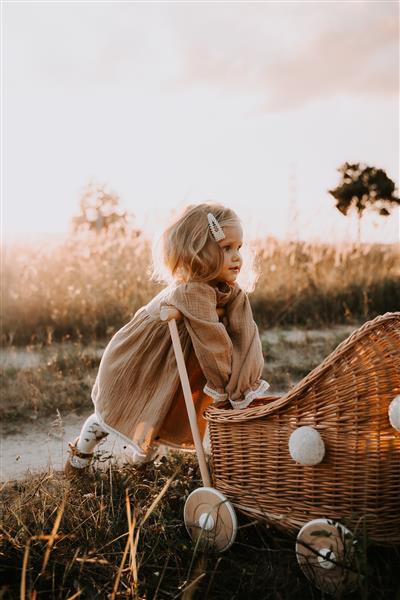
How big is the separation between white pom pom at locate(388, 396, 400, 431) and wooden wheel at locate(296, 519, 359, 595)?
1.07 feet

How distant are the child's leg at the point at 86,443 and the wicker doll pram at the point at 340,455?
31.6 inches

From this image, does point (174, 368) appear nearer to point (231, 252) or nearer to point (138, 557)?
point (231, 252)

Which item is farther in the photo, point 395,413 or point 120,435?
point 120,435

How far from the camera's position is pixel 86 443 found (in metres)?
2.83

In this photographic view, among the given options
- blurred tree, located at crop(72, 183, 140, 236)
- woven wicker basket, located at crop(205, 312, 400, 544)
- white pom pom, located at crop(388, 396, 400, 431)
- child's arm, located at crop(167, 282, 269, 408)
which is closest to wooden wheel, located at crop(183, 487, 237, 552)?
woven wicker basket, located at crop(205, 312, 400, 544)

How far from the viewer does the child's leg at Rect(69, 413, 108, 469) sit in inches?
111

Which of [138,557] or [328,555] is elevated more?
[328,555]

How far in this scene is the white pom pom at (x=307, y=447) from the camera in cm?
201

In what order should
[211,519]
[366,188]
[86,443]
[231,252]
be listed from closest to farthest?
1. [211,519]
2. [231,252]
3. [86,443]
4. [366,188]

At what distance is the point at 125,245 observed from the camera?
7191 mm

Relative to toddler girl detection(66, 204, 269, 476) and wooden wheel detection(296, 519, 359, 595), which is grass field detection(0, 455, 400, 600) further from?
toddler girl detection(66, 204, 269, 476)

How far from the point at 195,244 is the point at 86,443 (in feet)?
3.22

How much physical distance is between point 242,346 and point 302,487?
26.2 inches

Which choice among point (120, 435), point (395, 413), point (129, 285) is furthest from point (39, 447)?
point (129, 285)
